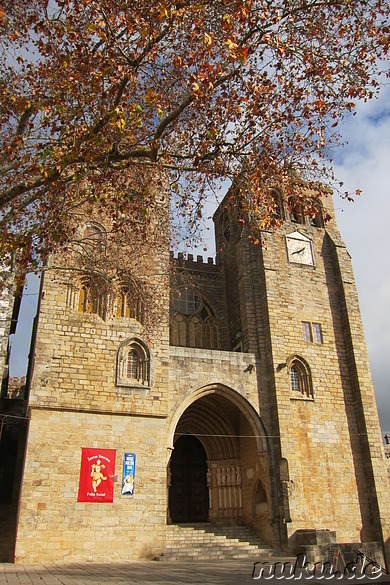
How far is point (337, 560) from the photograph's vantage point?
35.7ft

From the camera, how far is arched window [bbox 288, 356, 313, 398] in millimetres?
17250

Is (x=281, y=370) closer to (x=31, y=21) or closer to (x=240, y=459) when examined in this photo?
(x=240, y=459)

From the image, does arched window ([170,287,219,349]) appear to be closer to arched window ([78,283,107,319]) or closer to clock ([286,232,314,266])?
clock ([286,232,314,266])

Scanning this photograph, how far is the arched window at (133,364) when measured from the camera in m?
14.5

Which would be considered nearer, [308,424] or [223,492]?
[308,424]

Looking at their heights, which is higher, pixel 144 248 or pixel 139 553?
pixel 144 248

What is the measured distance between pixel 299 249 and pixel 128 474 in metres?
10.9

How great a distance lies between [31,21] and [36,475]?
10391 millimetres

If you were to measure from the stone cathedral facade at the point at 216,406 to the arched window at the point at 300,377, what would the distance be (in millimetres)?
50

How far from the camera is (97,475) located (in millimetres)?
13164

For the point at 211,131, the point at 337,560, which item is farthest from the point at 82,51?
the point at 337,560

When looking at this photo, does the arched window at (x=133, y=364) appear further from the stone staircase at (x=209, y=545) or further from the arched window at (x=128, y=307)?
the stone staircase at (x=209, y=545)

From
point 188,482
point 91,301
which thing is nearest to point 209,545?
point 188,482

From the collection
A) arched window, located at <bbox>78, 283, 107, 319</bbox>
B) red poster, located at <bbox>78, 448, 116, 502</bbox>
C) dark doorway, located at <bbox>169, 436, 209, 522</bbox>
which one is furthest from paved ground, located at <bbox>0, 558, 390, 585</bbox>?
arched window, located at <bbox>78, 283, 107, 319</bbox>
